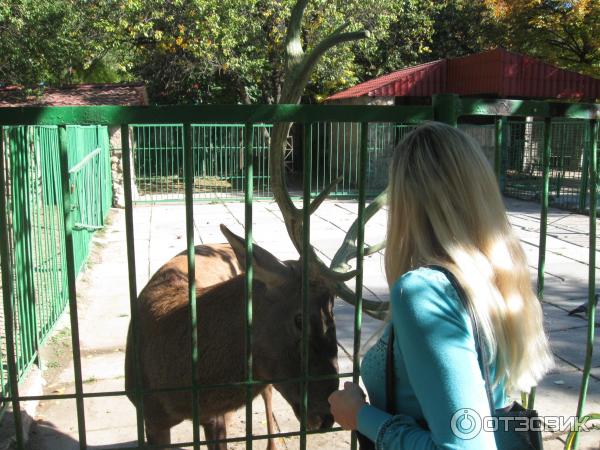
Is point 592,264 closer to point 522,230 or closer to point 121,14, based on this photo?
point 522,230

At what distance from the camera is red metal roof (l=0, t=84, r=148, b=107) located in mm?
17469

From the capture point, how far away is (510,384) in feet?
5.48

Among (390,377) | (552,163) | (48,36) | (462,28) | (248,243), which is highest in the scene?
(462,28)

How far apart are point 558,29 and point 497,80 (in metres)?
4.71

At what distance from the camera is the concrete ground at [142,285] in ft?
13.9

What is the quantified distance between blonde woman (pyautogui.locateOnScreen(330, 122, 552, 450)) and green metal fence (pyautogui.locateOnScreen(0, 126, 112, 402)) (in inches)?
54.1

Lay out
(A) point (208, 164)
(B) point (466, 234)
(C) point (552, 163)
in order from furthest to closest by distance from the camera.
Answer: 1. (A) point (208, 164)
2. (C) point (552, 163)
3. (B) point (466, 234)

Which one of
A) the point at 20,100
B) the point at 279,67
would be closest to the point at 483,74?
the point at 279,67

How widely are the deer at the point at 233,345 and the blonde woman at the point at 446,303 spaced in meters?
0.77

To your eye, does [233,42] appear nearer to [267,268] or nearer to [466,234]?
[267,268]

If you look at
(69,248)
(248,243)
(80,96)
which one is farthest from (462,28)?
(69,248)

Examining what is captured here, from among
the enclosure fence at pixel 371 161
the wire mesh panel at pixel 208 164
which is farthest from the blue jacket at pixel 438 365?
the wire mesh panel at pixel 208 164

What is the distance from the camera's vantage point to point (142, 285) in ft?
27.5

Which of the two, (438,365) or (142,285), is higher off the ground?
(438,365)
